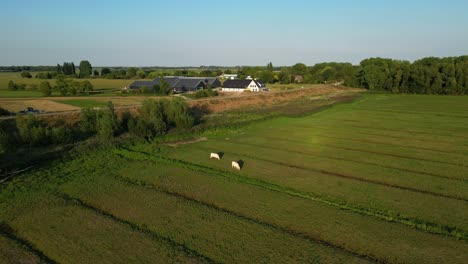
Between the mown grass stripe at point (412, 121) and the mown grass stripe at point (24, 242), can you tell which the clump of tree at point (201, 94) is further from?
the mown grass stripe at point (24, 242)

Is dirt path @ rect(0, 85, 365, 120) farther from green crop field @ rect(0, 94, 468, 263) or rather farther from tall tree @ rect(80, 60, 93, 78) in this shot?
tall tree @ rect(80, 60, 93, 78)

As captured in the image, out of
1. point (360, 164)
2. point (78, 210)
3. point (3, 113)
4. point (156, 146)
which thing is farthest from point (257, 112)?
point (78, 210)

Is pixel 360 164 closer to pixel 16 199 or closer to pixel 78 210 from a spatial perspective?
pixel 78 210

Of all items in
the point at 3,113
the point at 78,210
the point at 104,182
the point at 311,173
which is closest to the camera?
the point at 78,210

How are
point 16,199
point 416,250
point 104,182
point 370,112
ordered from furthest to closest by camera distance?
point 370,112, point 104,182, point 16,199, point 416,250

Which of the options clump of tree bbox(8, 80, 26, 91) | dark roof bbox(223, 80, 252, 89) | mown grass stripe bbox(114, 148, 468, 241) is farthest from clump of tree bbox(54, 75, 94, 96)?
mown grass stripe bbox(114, 148, 468, 241)

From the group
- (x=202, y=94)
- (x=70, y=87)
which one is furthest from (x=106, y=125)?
(x=70, y=87)
